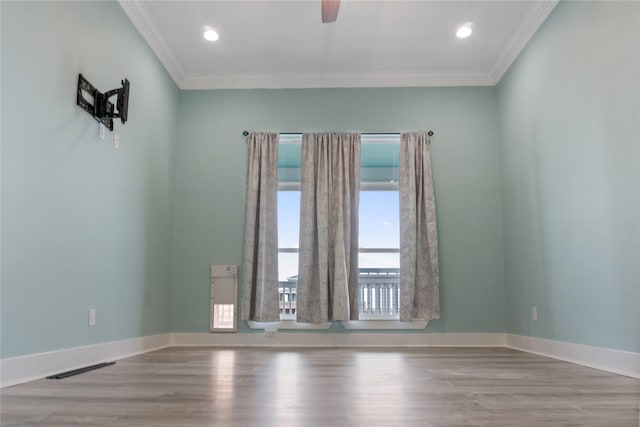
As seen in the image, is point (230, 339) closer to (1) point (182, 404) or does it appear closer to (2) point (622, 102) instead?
(1) point (182, 404)

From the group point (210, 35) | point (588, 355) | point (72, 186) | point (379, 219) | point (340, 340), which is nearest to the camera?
point (72, 186)

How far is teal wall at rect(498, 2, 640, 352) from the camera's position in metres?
2.73

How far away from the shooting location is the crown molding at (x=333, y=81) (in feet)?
16.1

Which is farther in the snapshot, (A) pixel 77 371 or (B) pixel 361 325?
(B) pixel 361 325

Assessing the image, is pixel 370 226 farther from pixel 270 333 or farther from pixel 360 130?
pixel 270 333

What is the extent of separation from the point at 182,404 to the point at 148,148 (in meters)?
2.85

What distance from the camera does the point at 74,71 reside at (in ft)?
9.58

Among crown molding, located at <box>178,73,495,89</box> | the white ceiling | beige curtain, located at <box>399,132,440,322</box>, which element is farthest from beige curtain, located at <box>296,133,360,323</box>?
the white ceiling

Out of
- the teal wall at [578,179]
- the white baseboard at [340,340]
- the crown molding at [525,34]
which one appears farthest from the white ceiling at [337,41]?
the white baseboard at [340,340]

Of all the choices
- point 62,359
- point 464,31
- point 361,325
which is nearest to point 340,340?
point 361,325

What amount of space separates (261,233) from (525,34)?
322cm

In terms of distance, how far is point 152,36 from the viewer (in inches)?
161

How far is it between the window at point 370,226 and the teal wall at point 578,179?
1227mm

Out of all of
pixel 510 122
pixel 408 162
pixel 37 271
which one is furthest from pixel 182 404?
pixel 510 122
